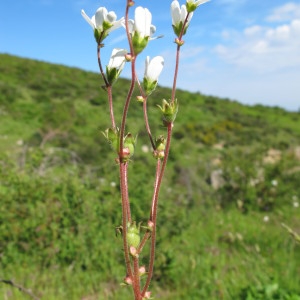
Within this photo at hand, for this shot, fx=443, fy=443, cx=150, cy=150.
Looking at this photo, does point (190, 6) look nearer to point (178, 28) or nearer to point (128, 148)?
point (178, 28)

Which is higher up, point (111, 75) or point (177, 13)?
point (177, 13)

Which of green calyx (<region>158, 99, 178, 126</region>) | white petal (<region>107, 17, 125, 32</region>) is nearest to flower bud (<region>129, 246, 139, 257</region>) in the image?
green calyx (<region>158, 99, 178, 126</region>)

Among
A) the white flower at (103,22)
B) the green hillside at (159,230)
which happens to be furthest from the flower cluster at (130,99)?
the green hillside at (159,230)

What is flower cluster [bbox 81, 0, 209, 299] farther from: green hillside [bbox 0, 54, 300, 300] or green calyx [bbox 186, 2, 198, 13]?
green hillside [bbox 0, 54, 300, 300]

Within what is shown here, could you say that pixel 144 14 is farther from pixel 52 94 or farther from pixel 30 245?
pixel 52 94

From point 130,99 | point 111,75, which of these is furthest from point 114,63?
point 130,99

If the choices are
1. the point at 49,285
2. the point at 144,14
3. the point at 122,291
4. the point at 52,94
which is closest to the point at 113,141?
the point at 144,14
